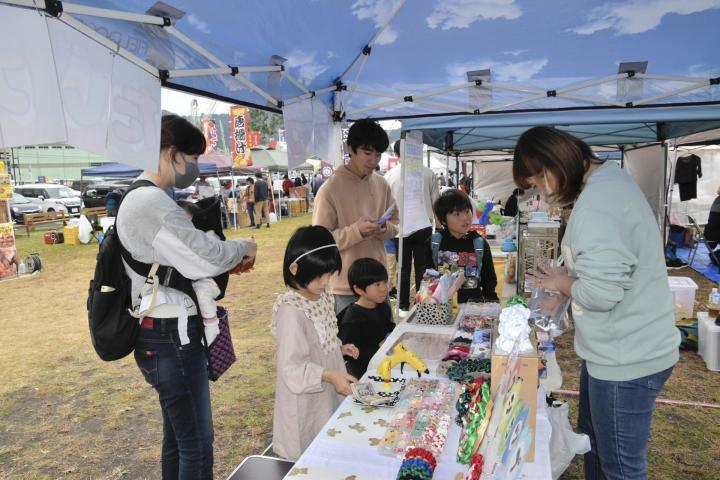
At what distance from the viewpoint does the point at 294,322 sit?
1681 millimetres

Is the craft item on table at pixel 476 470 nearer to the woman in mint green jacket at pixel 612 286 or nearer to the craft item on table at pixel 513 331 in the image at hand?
the craft item on table at pixel 513 331

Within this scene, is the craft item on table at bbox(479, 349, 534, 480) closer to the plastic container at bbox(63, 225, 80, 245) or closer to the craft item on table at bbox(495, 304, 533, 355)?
the craft item on table at bbox(495, 304, 533, 355)

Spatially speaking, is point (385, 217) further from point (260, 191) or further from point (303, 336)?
point (260, 191)

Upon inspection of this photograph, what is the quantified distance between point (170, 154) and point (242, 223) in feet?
47.4

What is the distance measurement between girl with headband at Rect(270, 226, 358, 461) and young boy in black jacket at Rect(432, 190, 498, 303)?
1.24m

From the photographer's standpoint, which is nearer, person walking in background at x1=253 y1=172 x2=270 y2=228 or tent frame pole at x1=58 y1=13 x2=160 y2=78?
tent frame pole at x1=58 y1=13 x2=160 y2=78

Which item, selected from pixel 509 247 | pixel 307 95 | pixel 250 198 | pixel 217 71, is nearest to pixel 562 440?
pixel 217 71

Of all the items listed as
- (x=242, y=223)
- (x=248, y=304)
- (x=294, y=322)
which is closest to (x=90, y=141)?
(x=294, y=322)

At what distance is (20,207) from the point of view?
17688 millimetres

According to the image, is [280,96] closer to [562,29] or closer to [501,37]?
[501,37]

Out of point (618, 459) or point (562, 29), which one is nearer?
point (618, 459)

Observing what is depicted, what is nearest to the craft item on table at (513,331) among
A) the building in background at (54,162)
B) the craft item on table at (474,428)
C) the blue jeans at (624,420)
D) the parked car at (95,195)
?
the craft item on table at (474,428)

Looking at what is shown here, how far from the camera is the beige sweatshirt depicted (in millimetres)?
2764

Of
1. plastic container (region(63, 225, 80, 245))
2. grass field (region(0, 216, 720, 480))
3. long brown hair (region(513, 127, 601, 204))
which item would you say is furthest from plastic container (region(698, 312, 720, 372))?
plastic container (region(63, 225, 80, 245))
